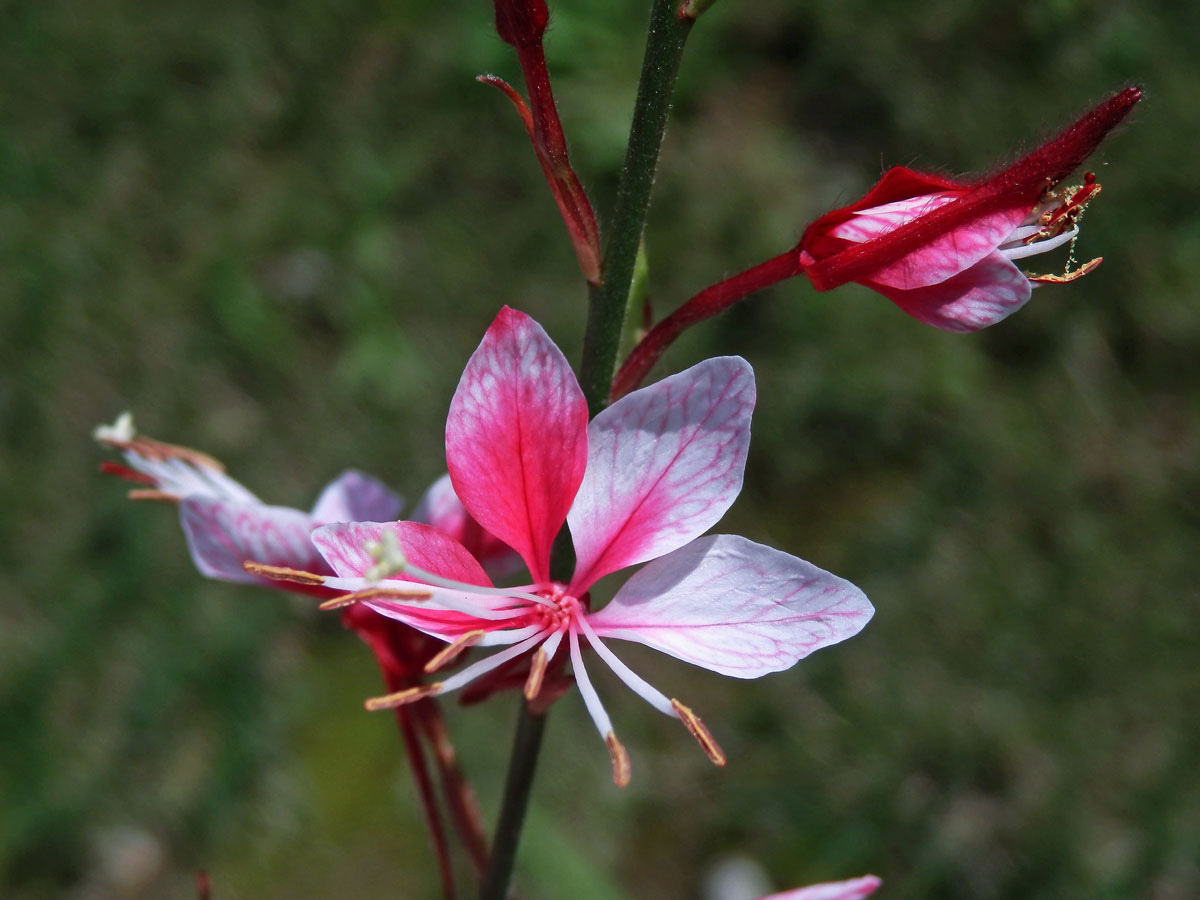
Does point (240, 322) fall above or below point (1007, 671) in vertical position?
above

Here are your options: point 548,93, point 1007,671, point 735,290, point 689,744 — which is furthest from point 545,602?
point 1007,671

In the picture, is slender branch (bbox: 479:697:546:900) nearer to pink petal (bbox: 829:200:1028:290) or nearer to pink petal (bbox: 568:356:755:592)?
pink petal (bbox: 568:356:755:592)

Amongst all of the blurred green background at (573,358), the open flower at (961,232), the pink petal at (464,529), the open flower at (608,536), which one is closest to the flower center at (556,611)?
the open flower at (608,536)

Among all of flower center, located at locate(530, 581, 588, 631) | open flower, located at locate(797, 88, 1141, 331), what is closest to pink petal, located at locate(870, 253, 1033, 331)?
open flower, located at locate(797, 88, 1141, 331)

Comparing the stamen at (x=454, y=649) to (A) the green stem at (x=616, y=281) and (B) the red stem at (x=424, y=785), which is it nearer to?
(A) the green stem at (x=616, y=281)

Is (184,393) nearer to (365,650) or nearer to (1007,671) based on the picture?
(365,650)

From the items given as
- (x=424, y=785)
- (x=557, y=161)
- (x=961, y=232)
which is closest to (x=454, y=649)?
(x=424, y=785)
